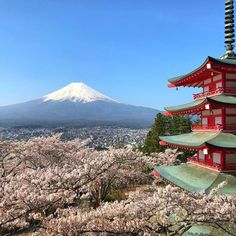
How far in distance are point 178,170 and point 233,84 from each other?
4837 millimetres

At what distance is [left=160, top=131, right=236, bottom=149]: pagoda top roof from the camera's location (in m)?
13.5

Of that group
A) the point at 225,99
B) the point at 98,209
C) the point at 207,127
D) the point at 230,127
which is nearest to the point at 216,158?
the point at 230,127

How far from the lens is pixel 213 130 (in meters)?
15.4

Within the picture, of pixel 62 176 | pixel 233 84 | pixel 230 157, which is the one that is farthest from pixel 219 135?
pixel 62 176

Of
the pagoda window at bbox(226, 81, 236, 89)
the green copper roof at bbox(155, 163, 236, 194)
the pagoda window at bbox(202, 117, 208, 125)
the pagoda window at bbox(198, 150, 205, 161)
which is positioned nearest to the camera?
the green copper roof at bbox(155, 163, 236, 194)

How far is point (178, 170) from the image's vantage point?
55.9 feet

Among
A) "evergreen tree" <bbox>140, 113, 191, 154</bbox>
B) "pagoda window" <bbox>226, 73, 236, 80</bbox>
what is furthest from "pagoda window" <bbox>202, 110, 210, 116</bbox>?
"evergreen tree" <bbox>140, 113, 191, 154</bbox>

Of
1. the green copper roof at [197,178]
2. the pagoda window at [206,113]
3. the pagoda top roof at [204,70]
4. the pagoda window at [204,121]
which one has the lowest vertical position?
the green copper roof at [197,178]

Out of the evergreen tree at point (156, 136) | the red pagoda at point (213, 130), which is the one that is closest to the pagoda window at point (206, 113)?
the red pagoda at point (213, 130)

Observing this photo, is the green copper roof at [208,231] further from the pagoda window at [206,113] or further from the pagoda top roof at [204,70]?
the pagoda top roof at [204,70]

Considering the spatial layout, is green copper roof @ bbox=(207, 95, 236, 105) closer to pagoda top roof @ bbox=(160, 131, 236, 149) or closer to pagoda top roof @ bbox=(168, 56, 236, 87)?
pagoda top roof @ bbox=(168, 56, 236, 87)

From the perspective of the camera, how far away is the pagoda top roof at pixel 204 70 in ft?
47.1

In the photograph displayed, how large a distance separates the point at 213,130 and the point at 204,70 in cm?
265

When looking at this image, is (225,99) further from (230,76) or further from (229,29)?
(229,29)
